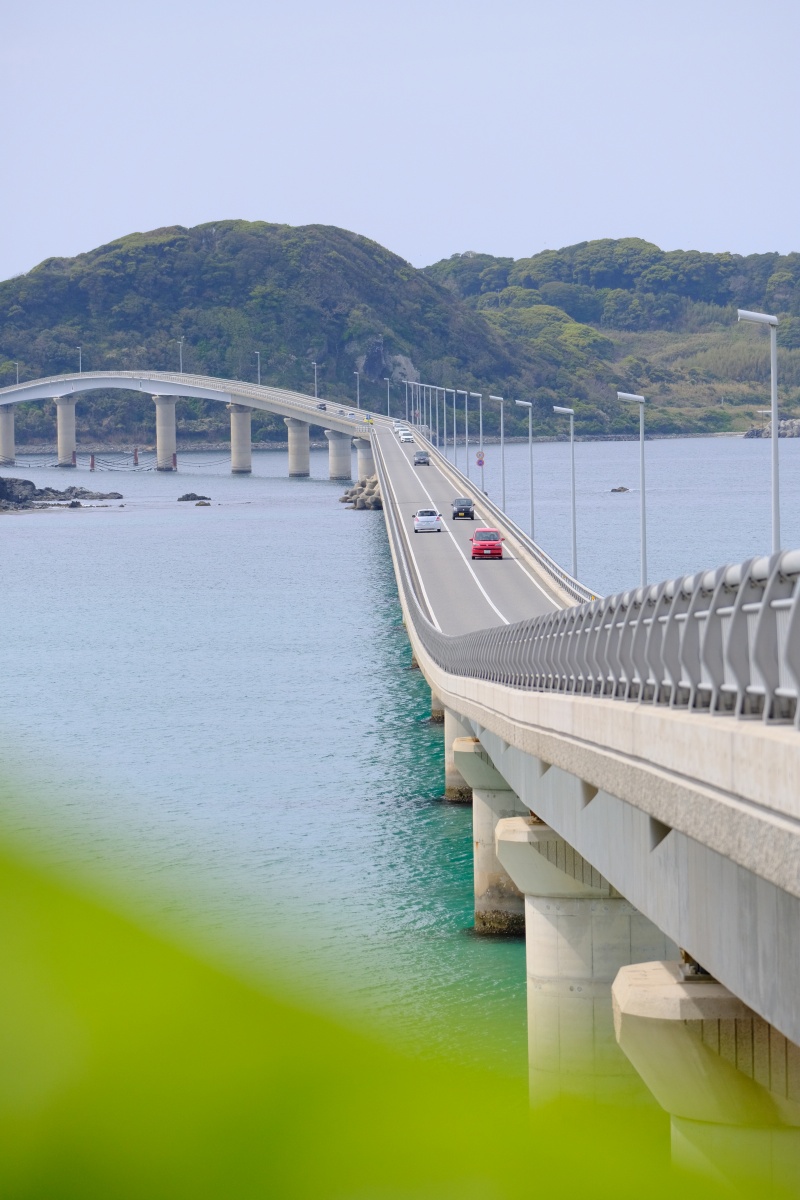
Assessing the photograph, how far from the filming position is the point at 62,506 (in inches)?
6280

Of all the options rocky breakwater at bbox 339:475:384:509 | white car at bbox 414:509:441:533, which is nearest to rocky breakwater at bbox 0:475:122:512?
rocky breakwater at bbox 339:475:384:509

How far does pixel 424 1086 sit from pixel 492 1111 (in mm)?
1942

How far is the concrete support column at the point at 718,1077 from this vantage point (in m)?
10.2

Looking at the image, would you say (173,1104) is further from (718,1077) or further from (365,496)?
(365,496)

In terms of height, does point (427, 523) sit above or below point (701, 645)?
below

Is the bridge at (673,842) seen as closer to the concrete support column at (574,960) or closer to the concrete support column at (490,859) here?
the concrete support column at (574,960)

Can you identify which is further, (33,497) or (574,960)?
(33,497)

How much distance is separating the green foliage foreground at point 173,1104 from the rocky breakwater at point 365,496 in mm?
130445

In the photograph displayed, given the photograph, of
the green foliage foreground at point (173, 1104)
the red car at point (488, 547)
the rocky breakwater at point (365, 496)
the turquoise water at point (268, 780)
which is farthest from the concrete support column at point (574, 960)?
the rocky breakwater at point (365, 496)

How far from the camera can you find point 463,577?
225ft

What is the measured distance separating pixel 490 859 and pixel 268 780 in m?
15.3

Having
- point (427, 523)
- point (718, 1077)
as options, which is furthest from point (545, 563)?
point (718, 1077)

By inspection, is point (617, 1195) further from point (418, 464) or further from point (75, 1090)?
point (418, 464)

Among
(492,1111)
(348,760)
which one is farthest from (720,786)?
(348,760)
